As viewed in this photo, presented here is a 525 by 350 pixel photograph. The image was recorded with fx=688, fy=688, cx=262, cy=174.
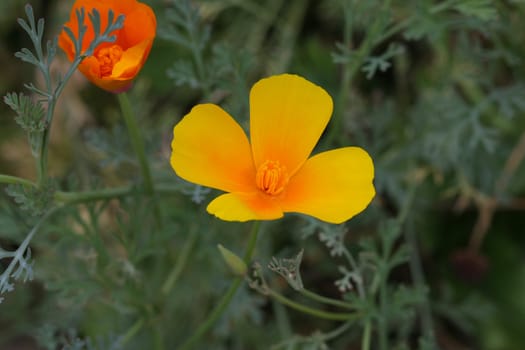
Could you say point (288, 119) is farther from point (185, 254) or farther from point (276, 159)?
point (185, 254)

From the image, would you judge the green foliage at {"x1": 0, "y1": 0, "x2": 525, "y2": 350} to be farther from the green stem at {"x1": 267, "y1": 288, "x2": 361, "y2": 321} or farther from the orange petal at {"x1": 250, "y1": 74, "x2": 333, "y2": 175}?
the orange petal at {"x1": 250, "y1": 74, "x2": 333, "y2": 175}

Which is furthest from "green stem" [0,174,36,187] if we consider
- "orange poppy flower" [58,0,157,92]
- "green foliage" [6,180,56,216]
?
"orange poppy flower" [58,0,157,92]

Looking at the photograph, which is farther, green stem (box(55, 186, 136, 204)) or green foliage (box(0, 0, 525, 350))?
green foliage (box(0, 0, 525, 350))

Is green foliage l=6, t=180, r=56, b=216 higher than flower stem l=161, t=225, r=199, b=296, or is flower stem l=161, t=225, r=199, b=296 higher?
green foliage l=6, t=180, r=56, b=216

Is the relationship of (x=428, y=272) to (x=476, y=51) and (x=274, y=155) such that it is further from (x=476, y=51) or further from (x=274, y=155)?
(x=274, y=155)

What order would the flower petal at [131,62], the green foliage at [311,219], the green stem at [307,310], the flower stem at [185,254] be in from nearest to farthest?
the flower petal at [131,62], the green stem at [307,310], the green foliage at [311,219], the flower stem at [185,254]

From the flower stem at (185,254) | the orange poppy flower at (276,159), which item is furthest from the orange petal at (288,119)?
the flower stem at (185,254)

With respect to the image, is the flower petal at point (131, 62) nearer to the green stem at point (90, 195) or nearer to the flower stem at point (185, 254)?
the green stem at point (90, 195)

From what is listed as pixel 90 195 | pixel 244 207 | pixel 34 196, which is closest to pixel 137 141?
pixel 90 195
